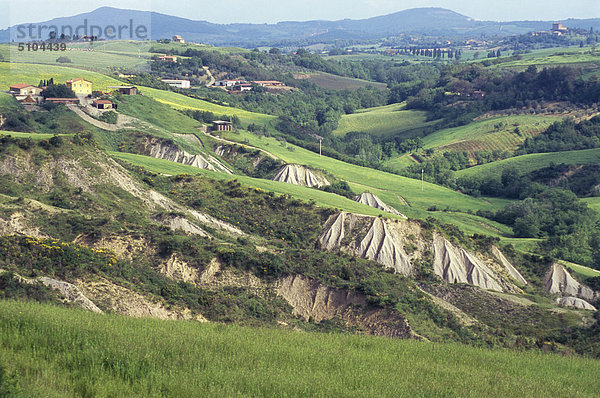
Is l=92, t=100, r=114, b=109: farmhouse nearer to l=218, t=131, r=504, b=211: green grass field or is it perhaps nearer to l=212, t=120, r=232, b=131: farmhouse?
Result: l=218, t=131, r=504, b=211: green grass field

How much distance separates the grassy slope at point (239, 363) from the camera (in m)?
19.0

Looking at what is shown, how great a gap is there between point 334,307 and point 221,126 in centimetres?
8340

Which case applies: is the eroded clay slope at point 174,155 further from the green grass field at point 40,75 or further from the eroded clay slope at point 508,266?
the eroded clay slope at point 508,266

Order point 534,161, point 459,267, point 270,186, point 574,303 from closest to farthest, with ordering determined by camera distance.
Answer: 1. point 574,303
2. point 459,267
3. point 270,186
4. point 534,161

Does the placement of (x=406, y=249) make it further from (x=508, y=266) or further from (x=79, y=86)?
(x=79, y=86)

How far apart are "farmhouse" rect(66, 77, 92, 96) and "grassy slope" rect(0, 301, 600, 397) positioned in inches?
3653

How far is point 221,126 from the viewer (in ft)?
413

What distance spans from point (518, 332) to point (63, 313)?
30070mm

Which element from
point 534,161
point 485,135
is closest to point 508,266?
point 534,161

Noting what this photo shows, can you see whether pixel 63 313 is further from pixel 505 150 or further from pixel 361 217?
pixel 505 150

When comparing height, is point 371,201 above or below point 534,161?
above

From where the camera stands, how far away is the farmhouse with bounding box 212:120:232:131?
125m

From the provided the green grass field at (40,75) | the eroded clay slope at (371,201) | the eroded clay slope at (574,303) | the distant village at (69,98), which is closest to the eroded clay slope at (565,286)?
the eroded clay slope at (574,303)

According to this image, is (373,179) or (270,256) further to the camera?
(373,179)
